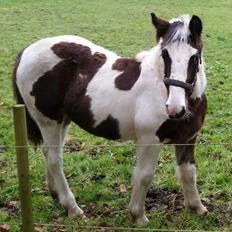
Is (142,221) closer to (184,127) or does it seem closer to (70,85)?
(184,127)

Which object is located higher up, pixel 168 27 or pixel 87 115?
pixel 168 27

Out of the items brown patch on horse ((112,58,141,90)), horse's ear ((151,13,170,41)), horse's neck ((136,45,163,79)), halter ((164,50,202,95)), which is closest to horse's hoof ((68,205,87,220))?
brown patch on horse ((112,58,141,90))

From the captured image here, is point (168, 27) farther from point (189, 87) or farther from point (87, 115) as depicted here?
point (87, 115)

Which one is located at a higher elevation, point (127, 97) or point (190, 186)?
point (127, 97)

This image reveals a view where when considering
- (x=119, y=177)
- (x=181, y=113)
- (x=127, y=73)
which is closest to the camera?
(x=181, y=113)

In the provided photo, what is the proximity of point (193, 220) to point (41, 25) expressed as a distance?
43.9 feet

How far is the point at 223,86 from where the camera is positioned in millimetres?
8969

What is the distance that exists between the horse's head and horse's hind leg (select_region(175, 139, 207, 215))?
0.78 m

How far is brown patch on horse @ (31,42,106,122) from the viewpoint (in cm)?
468

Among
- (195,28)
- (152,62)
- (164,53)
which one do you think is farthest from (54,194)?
(195,28)

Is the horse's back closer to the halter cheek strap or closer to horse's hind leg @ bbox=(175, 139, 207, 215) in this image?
horse's hind leg @ bbox=(175, 139, 207, 215)

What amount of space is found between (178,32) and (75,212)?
1999mm

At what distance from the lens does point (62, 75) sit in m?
4.69

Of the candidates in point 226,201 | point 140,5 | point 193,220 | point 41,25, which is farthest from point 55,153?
point 140,5
